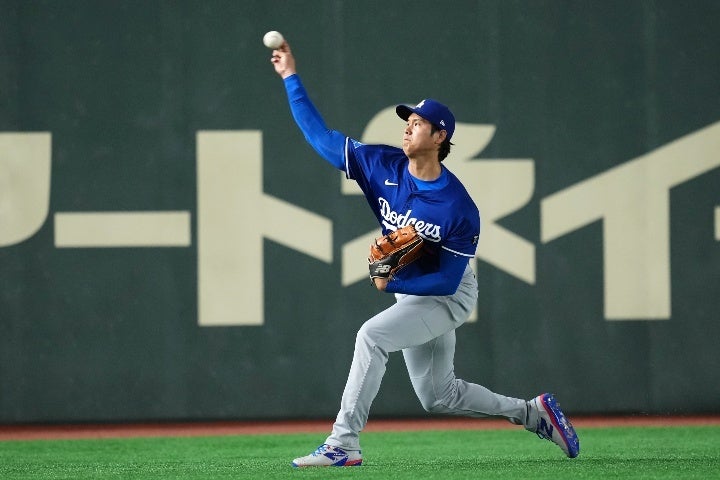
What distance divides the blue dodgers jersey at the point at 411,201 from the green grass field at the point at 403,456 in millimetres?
1051

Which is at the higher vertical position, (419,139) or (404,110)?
(404,110)

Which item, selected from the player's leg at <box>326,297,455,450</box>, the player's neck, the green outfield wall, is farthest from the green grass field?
the player's neck

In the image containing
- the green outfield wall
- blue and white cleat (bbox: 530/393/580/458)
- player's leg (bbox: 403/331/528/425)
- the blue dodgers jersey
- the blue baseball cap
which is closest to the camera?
the blue dodgers jersey

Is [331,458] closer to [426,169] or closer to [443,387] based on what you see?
[443,387]

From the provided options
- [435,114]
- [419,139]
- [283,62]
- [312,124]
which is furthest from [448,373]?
[283,62]

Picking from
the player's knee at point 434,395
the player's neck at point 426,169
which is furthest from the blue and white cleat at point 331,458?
the player's neck at point 426,169

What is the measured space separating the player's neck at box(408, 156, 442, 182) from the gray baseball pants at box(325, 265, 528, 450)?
0.53 meters

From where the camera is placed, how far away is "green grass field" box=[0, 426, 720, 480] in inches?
210

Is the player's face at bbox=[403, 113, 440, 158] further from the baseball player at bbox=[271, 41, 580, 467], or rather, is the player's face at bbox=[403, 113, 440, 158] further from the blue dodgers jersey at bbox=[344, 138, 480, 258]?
the blue dodgers jersey at bbox=[344, 138, 480, 258]

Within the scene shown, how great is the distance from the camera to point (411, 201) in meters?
5.56

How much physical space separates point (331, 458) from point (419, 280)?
35.0 inches

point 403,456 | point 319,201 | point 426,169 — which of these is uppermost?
point 319,201

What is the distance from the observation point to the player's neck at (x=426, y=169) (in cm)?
561

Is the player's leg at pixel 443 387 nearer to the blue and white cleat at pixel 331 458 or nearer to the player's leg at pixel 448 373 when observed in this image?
the player's leg at pixel 448 373
